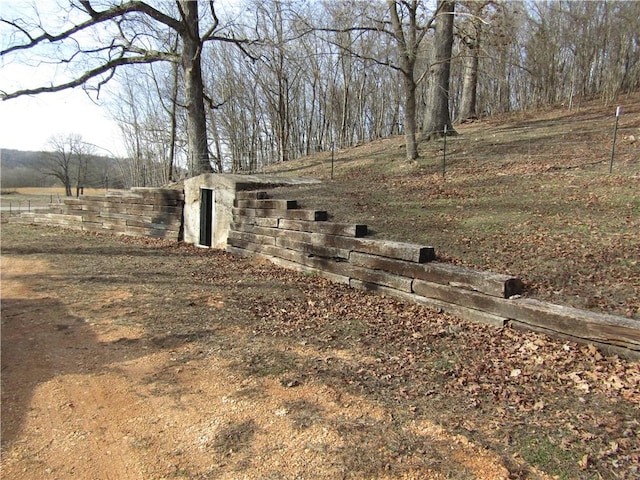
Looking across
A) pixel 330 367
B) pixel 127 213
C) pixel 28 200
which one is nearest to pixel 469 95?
pixel 127 213

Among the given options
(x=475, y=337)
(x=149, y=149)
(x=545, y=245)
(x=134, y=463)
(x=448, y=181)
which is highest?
(x=149, y=149)

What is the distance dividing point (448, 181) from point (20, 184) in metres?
64.5

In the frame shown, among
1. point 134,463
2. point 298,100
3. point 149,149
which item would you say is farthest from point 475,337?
point 149,149

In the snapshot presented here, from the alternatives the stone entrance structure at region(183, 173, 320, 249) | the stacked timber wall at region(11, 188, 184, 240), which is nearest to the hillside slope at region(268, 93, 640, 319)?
the stone entrance structure at region(183, 173, 320, 249)

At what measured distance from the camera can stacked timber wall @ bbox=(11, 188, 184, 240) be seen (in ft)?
35.7

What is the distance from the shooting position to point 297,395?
3.21 m

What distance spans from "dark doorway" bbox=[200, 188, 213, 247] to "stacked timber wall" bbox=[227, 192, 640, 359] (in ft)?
5.15

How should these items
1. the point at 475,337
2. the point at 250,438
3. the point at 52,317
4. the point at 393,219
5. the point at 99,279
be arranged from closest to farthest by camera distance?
the point at 250,438
the point at 475,337
the point at 52,317
the point at 99,279
the point at 393,219

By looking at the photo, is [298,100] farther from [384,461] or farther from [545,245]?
[384,461]

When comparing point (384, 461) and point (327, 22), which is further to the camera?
point (327, 22)

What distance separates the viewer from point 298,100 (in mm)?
29547

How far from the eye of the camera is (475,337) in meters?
4.11

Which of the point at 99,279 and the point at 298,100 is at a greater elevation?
the point at 298,100

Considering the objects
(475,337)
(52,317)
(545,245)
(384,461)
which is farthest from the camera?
(545,245)
